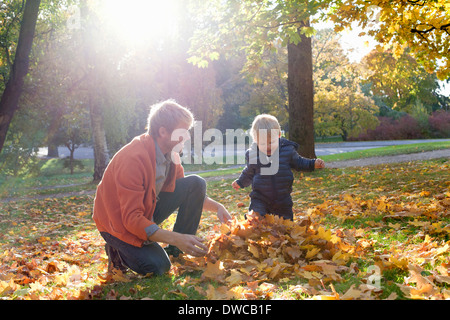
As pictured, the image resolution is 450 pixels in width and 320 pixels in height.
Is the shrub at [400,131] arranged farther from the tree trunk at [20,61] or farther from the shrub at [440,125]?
the tree trunk at [20,61]

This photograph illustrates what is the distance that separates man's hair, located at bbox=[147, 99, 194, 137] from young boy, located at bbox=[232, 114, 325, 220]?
1.34 metres

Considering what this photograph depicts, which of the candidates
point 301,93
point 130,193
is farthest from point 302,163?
point 301,93

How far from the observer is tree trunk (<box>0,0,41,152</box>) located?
9.27 m

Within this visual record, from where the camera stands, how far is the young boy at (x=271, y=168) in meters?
4.51

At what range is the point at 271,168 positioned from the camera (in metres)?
4.56

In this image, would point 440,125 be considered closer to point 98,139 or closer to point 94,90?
point 98,139

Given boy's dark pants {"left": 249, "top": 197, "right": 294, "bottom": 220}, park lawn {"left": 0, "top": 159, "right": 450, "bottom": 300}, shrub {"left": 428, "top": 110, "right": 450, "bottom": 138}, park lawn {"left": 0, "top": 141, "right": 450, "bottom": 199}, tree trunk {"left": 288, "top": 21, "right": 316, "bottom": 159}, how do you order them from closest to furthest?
park lawn {"left": 0, "top": 159, "right": 450, "bottom": 300}, boy's dark pants {"left": 249, "top": 197, "right": 294, "bottom": 220}, tree trunk {"left": 288, "top": 21, "right": 316, "bottom": 159}, park lawn {"left": 0, "top": 141, "right": 450, "bottom": 199}, shrub {"left": 428, "top": 110, "right": 450, "bottom": 138}

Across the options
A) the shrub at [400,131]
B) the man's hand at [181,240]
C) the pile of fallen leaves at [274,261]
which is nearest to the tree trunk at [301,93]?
the pile of fallen leaves at [274,261]

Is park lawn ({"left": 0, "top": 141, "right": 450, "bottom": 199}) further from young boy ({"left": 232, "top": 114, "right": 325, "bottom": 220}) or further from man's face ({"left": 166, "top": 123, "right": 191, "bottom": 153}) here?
man's face ({"left": 166, "top": 123, "right": 191, "bottom": 153})

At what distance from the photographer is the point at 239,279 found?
2.89 metres

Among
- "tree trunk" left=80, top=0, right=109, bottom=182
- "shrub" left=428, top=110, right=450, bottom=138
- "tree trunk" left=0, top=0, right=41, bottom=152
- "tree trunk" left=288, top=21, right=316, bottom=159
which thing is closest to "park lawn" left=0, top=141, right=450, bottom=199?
"tree trunk" left=80, top=0, right=109, bottom=182

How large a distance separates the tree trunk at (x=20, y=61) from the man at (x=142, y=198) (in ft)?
24.1

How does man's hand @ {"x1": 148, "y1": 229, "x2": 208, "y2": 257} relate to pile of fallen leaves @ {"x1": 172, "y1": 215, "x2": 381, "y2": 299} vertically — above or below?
above
